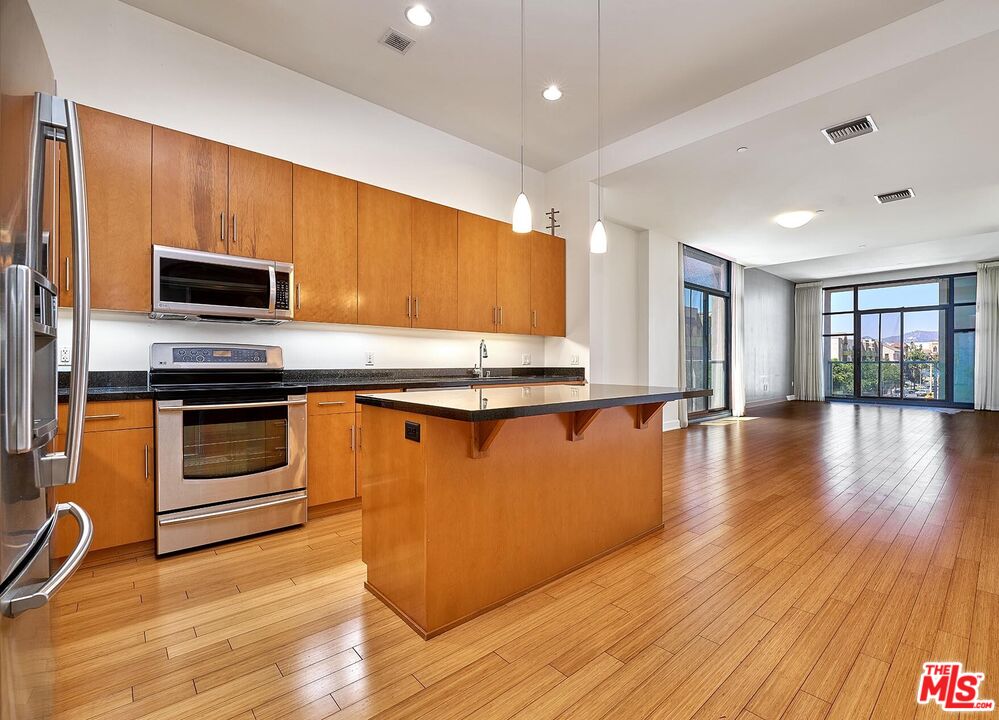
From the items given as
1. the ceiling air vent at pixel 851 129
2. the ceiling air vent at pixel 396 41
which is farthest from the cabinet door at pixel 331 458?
the ceiling air vent at pixel 851 129

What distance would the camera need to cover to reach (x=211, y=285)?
3.00 m

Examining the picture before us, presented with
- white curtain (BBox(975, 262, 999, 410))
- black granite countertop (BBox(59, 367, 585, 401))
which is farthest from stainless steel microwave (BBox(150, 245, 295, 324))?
white curtain (BBox(975, 262, 999, 410))

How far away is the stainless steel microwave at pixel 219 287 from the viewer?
9.34ft

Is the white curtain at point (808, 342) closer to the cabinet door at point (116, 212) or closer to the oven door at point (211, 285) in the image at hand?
the oven door at point (211, 285)

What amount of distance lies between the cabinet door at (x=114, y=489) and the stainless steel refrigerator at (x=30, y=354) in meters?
1.64

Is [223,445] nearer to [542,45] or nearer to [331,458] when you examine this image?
[331,458]

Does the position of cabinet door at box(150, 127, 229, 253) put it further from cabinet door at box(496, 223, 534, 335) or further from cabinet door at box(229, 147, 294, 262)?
cabinet door at box(496, 223, 534, 335)

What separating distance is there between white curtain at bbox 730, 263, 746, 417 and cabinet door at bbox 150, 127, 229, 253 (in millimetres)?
8661

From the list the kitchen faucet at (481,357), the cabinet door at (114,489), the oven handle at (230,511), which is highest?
the kitchen faucet at (481,357)

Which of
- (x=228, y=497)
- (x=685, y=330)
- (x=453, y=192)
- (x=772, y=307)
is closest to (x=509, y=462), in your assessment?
(x=228, y=497)

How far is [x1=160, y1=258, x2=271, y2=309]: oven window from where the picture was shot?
2859 mm

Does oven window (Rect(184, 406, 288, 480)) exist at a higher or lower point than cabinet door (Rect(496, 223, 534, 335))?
lower

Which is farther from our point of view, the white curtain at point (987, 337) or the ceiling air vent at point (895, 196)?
the white curtain at point (987, 337)

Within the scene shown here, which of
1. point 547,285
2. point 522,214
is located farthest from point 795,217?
point 522,214
